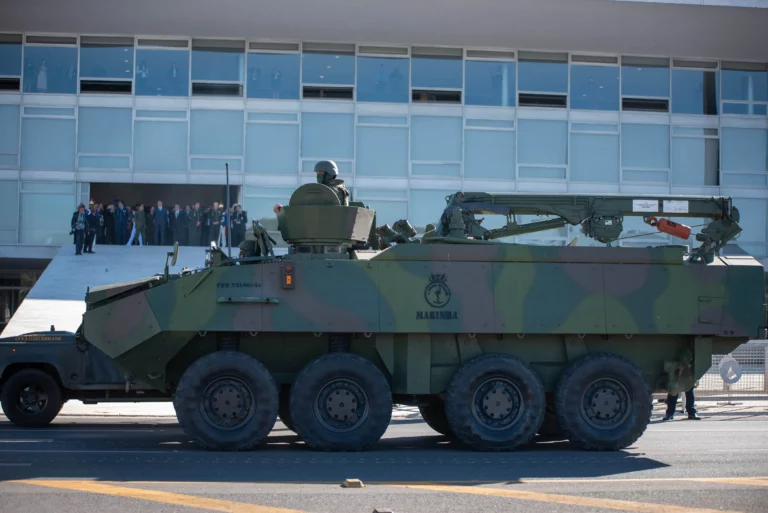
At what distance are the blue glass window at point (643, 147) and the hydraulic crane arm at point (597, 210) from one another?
18019 millimetres

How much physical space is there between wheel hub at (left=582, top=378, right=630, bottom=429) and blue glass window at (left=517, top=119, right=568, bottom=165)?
19.0 m

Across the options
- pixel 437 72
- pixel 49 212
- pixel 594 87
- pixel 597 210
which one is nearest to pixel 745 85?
pixel 594 87

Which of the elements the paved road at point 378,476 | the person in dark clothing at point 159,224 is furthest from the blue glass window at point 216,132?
the paved road at point 378,476

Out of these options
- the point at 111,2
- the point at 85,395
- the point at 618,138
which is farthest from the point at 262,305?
the point at 618,138

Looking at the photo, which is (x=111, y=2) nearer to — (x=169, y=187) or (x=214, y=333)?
(x=169, y=187)

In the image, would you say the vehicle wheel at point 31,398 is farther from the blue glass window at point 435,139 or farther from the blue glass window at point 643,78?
the blue glass window at point 643,78

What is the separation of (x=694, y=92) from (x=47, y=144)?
19825 millimetres

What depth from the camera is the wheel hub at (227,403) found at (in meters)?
11.9

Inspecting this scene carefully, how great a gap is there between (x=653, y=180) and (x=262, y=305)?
71.9 feet

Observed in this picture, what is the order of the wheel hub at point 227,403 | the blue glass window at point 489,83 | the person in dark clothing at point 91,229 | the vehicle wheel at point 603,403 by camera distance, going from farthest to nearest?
the blue glass window at point 489,83 → the person in dark clothing at point 91,229 → the vehicle wheel at point 603,403 → the wheel hub at point 227,403

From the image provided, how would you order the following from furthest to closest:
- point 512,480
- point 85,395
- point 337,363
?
point 85,395 < point 337,363 < point 512,480

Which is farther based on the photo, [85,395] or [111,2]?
[111,2]

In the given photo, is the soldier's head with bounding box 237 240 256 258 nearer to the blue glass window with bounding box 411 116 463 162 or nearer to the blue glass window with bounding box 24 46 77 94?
the blue glass window with bounding box 411 116 463 162

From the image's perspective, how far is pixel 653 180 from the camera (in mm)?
31703
